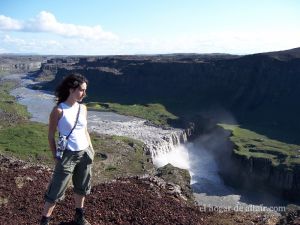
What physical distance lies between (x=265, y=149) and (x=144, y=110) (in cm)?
5235

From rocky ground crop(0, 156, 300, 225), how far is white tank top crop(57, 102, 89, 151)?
2.97 meters

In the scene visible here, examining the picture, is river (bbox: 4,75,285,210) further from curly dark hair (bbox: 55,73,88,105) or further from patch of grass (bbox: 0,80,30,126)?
curly dark hair (bbox: 55,73,88,105)

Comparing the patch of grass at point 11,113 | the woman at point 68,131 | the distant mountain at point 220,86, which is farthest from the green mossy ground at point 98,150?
the woman at point 68,131

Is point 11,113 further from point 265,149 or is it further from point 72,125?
point 72,125

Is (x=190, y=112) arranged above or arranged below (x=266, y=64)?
below

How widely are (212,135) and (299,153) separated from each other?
24033 millimetres

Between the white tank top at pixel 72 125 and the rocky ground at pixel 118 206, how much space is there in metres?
2.97

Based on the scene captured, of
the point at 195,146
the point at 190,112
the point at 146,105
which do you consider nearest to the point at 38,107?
the point at 146,105

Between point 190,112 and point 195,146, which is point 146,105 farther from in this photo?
point 195,146

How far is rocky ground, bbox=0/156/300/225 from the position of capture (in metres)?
12.6

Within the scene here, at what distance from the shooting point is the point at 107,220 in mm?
12492

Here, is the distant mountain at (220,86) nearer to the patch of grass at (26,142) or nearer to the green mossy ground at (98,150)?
the green mossy ground at (98,150)

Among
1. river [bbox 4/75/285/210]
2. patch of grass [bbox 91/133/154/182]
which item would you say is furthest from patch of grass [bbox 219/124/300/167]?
patch of grass [bbox 91/133/154/182]

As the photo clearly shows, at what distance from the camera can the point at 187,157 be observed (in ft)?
248
